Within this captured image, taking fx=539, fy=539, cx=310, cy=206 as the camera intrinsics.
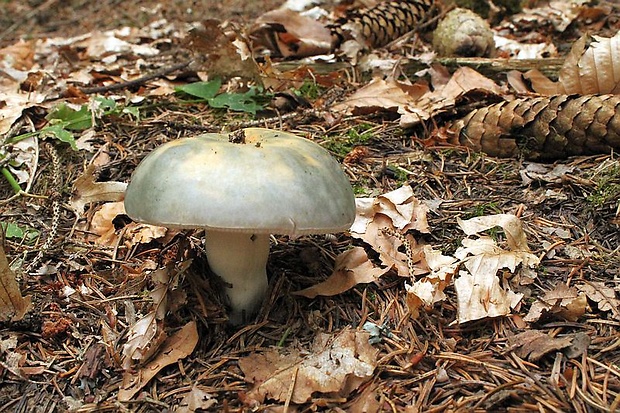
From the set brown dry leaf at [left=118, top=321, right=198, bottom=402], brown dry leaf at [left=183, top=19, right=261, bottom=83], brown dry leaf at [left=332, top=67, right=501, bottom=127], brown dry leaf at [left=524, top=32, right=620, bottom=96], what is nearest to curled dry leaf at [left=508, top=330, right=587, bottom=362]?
brown dry leaf at [left=118, top=321, right=198, bottom=402]

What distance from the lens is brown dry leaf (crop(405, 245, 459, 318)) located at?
204cm

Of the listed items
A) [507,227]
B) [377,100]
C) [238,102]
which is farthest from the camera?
[238,102]

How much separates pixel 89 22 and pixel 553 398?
25.3 ft

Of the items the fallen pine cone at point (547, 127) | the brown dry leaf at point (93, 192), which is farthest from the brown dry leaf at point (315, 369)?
the fallen pine cone at point (547, 127)

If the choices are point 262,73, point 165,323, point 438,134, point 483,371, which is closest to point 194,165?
point 165,323

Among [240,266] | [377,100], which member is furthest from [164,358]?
[377,100]

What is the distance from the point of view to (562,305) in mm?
2012

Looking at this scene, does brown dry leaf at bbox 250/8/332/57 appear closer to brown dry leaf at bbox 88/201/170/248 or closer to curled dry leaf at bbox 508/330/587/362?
brown dry leaf at bbox 88/201/170/248

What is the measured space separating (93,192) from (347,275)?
1399 mm

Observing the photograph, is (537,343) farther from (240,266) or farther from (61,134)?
(61,134)

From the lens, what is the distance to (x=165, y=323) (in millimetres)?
2074

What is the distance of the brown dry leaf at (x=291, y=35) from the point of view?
14.5ft

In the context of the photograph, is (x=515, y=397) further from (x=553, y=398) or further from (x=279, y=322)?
(x=279, y=322)

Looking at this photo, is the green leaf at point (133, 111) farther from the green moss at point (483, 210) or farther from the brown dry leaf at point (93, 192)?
the green moss at point (483, 210)
